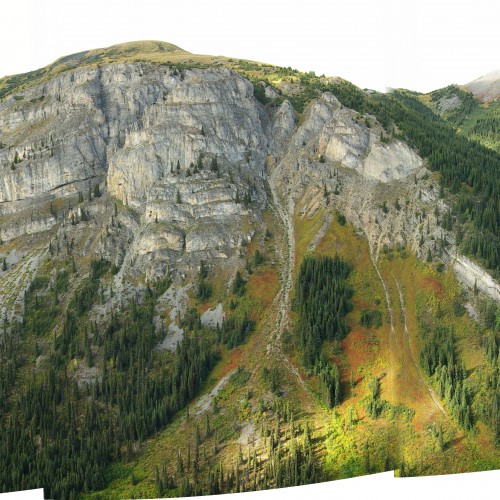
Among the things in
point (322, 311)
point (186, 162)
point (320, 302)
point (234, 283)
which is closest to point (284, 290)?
point (234, 283)

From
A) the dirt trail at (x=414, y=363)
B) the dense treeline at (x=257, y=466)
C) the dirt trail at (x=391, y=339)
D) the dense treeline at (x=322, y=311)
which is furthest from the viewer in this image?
the dense treeline at (x=322, y=311)

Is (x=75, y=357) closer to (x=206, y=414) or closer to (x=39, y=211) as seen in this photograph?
(x=206, y=414)

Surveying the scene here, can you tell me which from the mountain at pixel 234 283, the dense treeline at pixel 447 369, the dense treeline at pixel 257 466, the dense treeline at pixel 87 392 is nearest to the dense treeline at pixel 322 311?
the mountain at pixel 234 283

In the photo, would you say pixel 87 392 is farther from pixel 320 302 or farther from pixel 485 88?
pixel 485 88

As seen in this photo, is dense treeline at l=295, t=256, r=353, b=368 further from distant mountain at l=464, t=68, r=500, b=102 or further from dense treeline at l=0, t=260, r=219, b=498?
distant mountain at l=464, t=68, r=500, b=102

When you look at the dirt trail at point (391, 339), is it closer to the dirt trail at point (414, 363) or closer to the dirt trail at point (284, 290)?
the dirt trail at point (414, 363)
